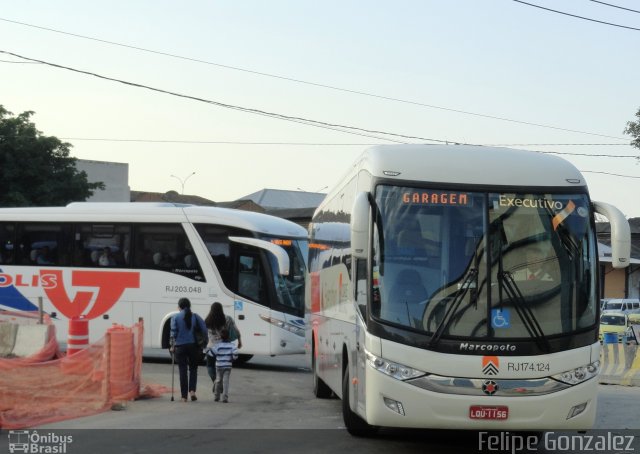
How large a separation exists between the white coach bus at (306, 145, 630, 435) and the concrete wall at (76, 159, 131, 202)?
194ft

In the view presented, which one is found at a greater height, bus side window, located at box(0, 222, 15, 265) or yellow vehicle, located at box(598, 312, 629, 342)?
bus side window, located at box(0, 222, 15, 265)

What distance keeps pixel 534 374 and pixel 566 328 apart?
1.98 ft

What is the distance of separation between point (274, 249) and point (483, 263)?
490 inches

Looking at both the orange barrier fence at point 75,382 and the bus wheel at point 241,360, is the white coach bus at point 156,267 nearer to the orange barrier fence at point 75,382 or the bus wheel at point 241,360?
the bus wheel at point 241,360

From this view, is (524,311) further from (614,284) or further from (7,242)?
(614,284)

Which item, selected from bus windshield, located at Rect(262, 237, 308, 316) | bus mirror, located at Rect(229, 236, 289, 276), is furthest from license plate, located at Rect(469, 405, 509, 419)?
bus windshield, located at Rect(262, 237, 308, 316)

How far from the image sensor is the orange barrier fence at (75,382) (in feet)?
44.2

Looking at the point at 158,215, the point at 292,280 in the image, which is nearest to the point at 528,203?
the point at 292,280

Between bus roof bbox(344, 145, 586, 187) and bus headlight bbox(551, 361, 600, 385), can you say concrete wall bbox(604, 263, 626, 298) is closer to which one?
bus roof bbox(344, 145, 586, 187)

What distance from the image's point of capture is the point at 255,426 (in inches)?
498

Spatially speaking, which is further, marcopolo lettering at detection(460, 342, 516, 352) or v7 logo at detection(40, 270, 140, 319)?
v7 logo at detection(40, 270, 140, 319)

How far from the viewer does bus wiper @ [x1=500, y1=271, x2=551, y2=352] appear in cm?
948

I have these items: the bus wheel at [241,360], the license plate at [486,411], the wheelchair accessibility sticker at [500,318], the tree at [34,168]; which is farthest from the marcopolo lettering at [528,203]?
the tree at [34,168]

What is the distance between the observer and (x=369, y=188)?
33.7ft
